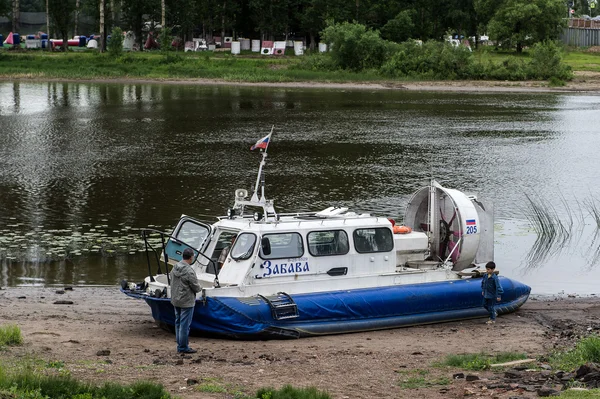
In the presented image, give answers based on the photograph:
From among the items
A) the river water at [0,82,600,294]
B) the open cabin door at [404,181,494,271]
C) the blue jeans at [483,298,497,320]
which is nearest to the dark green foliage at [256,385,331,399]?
the blue jeans at [483,298,497,320]

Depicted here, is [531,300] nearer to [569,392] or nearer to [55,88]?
[569,392]

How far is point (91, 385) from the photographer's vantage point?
1130cm

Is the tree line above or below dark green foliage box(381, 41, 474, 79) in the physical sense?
above

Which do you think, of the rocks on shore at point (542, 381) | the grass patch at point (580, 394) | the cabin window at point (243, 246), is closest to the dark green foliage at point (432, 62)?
the cabin window at point (243, 246)

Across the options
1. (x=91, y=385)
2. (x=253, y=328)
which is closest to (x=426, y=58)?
(x=253, y=328)

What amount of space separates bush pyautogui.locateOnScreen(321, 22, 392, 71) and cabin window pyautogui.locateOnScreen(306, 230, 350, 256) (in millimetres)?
56772

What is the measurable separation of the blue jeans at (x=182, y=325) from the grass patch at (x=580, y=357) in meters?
5.40

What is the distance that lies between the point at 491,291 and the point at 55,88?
5174cm

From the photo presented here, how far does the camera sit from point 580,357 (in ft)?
44.9

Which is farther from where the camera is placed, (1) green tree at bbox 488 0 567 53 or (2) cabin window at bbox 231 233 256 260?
(1) green tree at bbox 488 0 567 53

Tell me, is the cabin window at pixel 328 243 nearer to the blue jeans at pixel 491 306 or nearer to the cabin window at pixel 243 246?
the cabin window at pixel 243 246

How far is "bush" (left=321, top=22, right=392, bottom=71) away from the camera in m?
73.4

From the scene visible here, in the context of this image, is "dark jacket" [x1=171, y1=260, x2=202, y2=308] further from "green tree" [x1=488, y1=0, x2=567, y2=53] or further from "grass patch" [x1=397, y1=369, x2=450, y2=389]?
"green tree" [x1=488, y1=0, x2=567, y2=53]

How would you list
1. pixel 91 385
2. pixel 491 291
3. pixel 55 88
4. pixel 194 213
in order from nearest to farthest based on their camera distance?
pixel 91 385 → pixel 491 291 → pixel 194 213 → pixel 55 88
